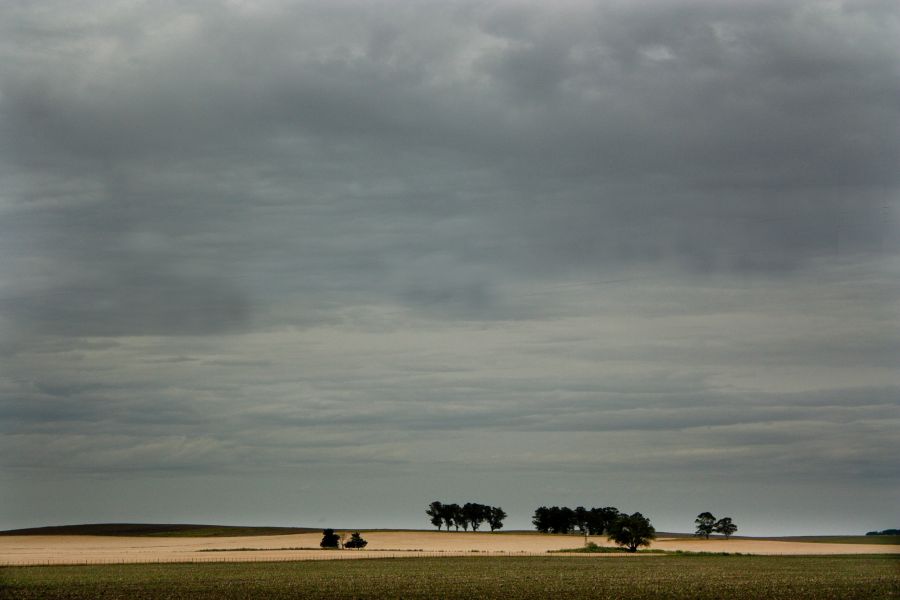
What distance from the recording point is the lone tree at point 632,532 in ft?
620

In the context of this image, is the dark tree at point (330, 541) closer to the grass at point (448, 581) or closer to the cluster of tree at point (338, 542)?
the cluster of tree at point (338, 542)

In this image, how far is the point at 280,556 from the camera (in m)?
157

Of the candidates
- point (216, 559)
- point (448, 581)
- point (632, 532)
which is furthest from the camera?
point (632, 532)

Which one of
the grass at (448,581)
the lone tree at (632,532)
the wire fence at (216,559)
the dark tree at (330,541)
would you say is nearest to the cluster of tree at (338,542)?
the dark tree at (330,541)

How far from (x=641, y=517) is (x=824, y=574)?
283 feet

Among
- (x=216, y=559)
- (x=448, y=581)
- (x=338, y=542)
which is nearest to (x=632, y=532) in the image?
(x=338, y=542)

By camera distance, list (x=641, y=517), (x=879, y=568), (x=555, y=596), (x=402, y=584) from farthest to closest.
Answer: (x=641, y=517)
(x=879, y=568)
(x=402, y=584)
(x=555, y=596)

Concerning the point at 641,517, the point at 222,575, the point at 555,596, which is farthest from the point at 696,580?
the point at 641,517

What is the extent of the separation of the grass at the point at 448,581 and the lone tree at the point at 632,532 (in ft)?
199

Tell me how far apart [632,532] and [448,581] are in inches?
4149

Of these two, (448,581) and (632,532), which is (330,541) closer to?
(632,532)

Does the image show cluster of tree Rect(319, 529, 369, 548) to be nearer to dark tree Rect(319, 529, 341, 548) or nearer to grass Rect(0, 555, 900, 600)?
dark tree Rect(319, 529, 341, 548)

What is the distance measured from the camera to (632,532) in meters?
190

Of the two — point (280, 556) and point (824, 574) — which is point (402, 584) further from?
point (280, 556)
